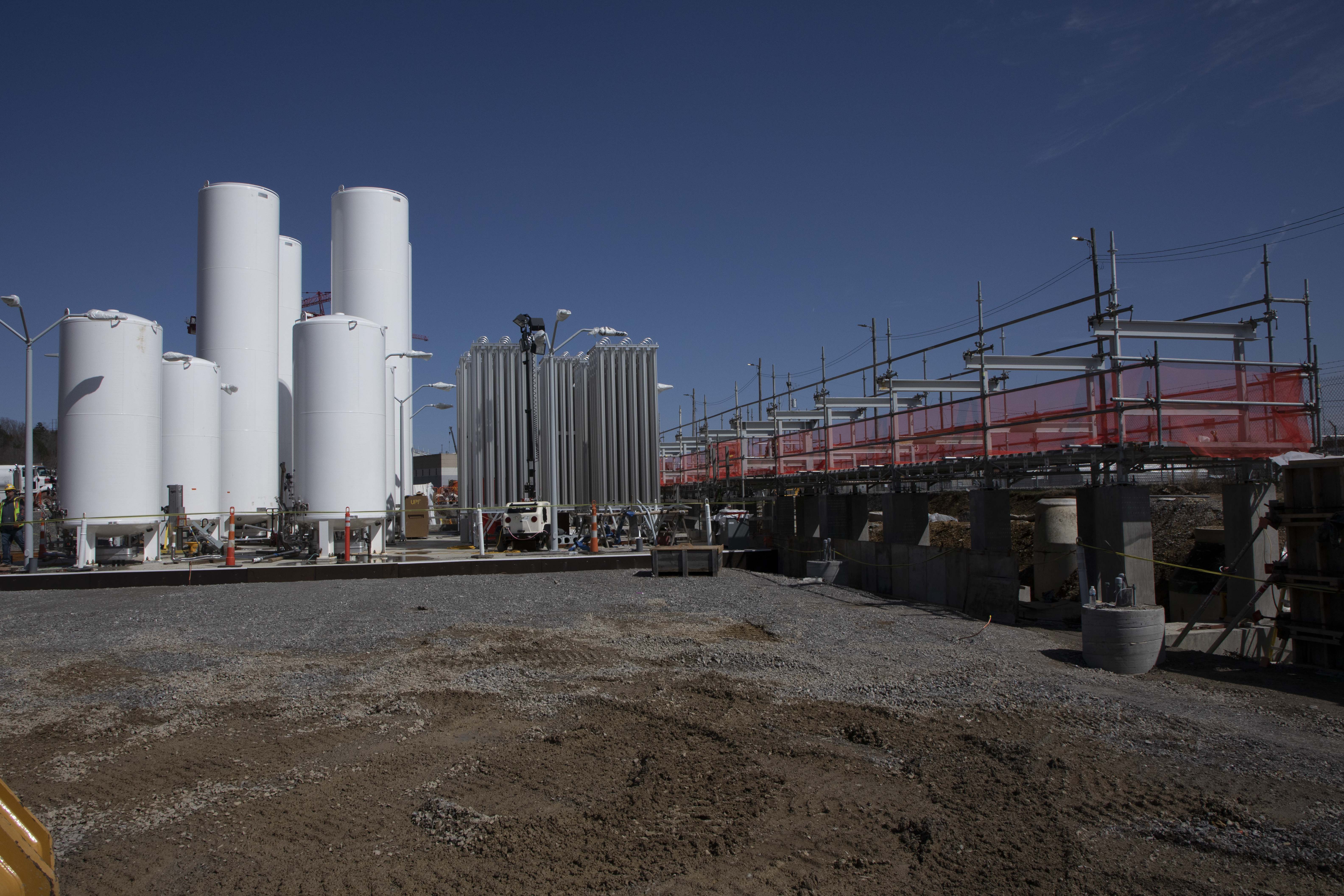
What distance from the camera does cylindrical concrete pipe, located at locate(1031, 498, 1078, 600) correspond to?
19.8 m

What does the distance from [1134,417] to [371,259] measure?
2574 cm

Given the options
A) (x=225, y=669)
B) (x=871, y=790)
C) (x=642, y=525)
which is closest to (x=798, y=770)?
(x=871, y=790)

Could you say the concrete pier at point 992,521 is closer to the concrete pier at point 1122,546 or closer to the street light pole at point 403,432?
the concrete pier at point 1122,546

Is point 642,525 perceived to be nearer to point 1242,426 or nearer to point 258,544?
point 258,544

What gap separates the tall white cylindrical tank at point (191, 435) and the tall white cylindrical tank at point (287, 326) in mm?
4213

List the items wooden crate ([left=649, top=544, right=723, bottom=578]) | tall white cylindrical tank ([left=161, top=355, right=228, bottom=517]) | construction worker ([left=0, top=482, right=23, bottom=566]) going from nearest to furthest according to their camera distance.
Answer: wooden crate ([left=649, top=544, right=723, bottom=578]), construction worker ([left=0, top=482, right=23, bottom=566]), tall white cylindrical tank ([left=161, top=355, right=228, bottom=517])

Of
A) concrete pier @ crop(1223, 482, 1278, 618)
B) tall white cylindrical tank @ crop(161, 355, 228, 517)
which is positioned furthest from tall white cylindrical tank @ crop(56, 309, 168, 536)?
concrete pier @ crop(1223, 482, 1278, 618)

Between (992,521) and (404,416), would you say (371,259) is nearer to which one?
(404,416)

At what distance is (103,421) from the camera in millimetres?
19469

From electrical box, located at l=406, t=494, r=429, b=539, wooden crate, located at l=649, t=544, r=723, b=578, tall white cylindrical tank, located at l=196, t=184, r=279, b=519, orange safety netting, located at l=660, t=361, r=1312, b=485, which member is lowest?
wooden crate, located at l=649, t=544, r=723, b=578

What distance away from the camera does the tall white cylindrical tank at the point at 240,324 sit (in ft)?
88.0

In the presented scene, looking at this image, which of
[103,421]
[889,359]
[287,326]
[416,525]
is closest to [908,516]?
[889,359]

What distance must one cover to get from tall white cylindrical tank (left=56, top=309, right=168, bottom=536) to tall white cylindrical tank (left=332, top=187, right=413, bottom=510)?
10.4 meters

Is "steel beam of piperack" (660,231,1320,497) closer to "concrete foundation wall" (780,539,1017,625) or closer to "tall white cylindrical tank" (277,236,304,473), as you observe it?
"concrete foundation wall" (780,539,1017,625)
